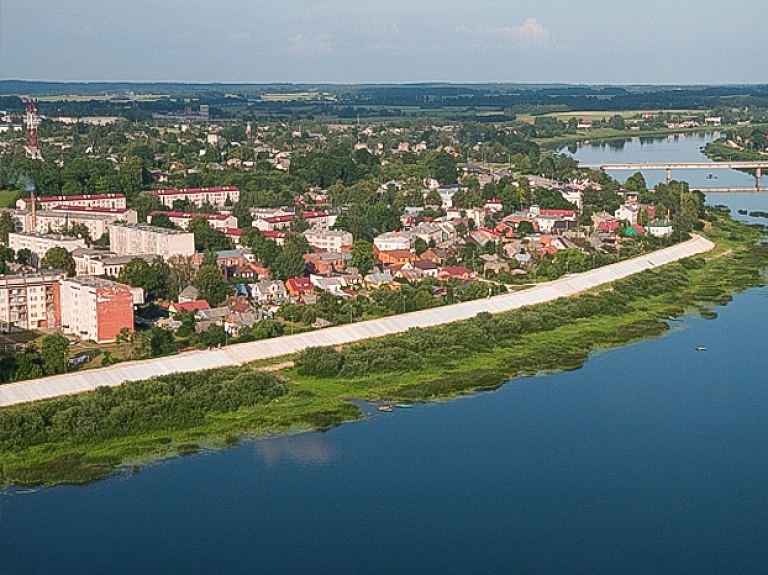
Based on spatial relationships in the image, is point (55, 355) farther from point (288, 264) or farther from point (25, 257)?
point (25, 257)

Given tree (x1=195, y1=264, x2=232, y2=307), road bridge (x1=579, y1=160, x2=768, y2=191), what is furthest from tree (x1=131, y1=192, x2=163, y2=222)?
road bridge (x1=579, y1=160, x2=768, y2=191)

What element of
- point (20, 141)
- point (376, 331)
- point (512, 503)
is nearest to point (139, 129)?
point (20, 141)

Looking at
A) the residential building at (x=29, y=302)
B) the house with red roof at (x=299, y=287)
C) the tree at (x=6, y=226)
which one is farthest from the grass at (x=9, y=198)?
the residential building at (x=29, y=302)

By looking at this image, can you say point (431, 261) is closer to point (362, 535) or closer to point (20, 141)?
point (362, 535)

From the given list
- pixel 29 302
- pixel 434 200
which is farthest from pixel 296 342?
pixel 434 200

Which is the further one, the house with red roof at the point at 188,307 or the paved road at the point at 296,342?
the house with red roof at the point at 188,307

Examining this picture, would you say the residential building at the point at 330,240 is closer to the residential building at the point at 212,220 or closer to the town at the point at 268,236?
the town at the point at 268,236

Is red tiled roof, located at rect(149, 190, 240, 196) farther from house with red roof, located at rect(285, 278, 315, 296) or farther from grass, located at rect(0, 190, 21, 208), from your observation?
house with red roof, located at rect(285, 278, 315, 296)
